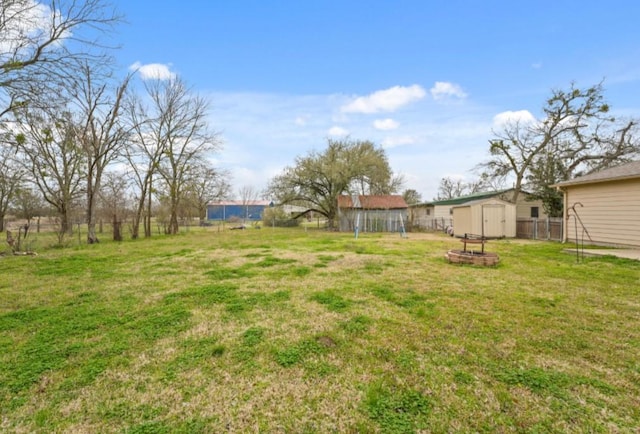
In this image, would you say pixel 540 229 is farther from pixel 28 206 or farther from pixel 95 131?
pixel 28 206

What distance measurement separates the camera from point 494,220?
42.2ft

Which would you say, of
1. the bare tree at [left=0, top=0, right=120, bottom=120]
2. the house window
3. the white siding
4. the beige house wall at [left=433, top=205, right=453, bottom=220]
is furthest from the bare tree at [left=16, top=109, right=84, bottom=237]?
the house window

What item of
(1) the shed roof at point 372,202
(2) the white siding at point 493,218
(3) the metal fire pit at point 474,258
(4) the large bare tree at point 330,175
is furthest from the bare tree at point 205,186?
(3) the metal fire pit at point 474,258

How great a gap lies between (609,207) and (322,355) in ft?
33.7

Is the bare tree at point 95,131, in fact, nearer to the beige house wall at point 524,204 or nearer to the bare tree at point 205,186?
the bare tree at point 205,186

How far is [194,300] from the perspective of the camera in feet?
12.5

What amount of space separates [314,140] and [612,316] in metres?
17.6

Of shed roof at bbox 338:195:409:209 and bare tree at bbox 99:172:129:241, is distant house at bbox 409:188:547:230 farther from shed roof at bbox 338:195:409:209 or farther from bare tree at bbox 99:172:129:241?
bare tree at bbox 99:172:129:241

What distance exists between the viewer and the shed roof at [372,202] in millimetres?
18797

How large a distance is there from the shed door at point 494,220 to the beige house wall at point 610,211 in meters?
3.34

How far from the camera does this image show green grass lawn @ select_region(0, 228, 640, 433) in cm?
166

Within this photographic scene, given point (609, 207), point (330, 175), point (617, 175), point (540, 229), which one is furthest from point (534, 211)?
point (330, 175)

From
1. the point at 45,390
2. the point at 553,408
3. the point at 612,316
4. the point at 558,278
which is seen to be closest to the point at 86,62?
the point at 45,390

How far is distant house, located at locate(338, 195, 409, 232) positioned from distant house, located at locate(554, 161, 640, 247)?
360 inches
